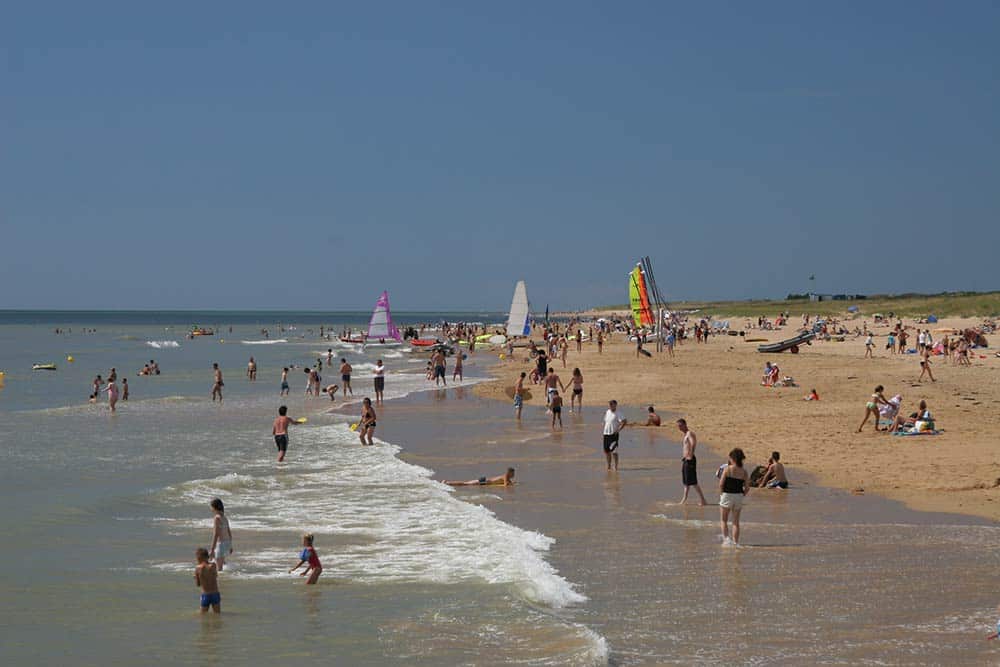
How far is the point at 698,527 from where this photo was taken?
1275 centimetres

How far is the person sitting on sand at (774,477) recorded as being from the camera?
600 inches

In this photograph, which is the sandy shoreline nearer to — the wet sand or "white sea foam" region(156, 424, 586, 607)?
the wet sand

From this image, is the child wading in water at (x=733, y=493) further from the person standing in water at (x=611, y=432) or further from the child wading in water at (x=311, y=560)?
the person standing in water at (x=611, y=432)

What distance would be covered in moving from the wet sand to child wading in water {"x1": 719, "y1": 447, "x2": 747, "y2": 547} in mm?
245

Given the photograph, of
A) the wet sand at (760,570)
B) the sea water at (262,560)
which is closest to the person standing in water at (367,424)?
the sea water at (262,560)

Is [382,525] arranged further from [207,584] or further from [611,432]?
[611,432]

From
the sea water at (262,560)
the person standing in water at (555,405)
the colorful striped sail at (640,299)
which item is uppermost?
the colorful striped sail at (640,299)

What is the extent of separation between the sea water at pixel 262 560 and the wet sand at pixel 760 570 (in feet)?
1.80

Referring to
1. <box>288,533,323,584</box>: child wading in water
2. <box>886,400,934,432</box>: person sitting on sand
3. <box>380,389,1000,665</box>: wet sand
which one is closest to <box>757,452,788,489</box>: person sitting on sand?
<box>380,389,1000,665</box>: wet sand

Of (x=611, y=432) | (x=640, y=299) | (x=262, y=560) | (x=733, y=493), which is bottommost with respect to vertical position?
(x=262, y=560)

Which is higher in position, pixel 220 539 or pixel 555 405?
pixel 555 405

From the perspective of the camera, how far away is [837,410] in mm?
23906

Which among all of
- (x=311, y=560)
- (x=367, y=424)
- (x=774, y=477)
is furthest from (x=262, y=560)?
(x=367, y=424)

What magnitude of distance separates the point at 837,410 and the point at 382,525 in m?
14.3
